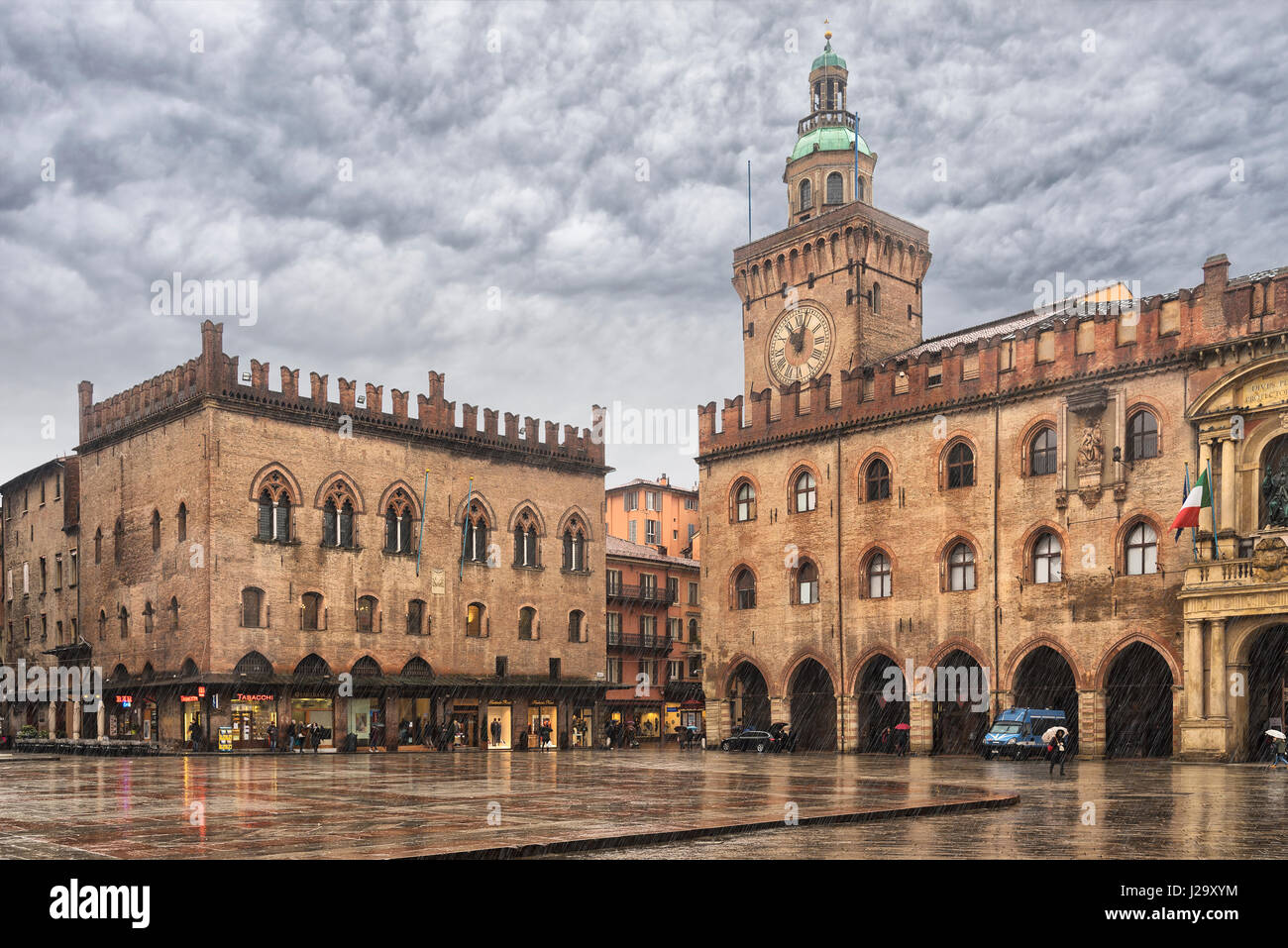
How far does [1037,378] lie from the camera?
133 ft

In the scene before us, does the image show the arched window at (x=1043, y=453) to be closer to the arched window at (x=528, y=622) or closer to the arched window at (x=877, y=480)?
the arched window at (x=877, y=480)

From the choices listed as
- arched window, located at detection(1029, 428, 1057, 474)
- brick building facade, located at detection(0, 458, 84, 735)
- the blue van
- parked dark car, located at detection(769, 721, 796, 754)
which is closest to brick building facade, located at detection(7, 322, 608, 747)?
brick building facade, located at detection(0, 458, 84, 735)

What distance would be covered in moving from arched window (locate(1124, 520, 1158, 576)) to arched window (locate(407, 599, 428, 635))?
2546 cm

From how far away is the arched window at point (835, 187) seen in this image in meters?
55.9

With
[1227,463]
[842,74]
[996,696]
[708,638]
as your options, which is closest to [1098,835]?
[1227,463]

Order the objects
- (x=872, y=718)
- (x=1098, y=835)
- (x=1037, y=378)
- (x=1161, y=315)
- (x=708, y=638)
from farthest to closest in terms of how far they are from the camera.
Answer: (x=708, y=638)
(x=872, y=718)
(x=1037, y=378)
(x=1161, y=315)
(x=1098, y=835)

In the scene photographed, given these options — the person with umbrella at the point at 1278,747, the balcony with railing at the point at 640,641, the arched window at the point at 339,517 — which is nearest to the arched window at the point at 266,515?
the arched window at the point at 339,517

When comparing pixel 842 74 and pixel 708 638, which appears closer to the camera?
pixel 708 638

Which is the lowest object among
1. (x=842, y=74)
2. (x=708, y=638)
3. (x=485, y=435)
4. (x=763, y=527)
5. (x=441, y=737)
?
Result: (x=441, y=737)

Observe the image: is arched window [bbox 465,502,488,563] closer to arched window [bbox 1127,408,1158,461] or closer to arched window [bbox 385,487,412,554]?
arched window [bbox 385,487,412,554]

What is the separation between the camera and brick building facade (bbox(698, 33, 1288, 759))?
35188 mm

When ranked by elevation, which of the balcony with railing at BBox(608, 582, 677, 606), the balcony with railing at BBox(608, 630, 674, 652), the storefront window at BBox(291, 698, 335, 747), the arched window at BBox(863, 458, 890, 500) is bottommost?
the storefront window at BBox(291, 698, 335, 747)
